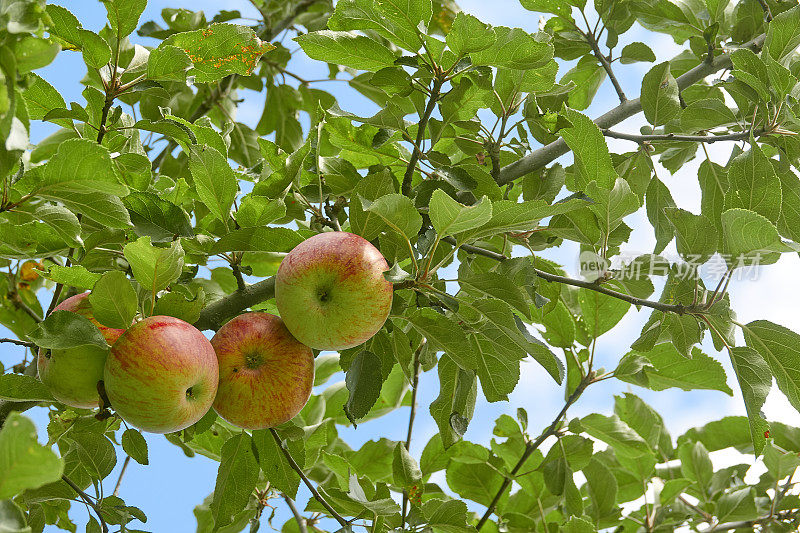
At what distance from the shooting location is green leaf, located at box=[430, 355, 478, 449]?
4.40 feet

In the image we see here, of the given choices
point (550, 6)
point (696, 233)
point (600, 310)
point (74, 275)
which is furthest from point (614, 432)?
point (74, 275)

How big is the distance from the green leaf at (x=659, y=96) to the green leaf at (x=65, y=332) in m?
1.22

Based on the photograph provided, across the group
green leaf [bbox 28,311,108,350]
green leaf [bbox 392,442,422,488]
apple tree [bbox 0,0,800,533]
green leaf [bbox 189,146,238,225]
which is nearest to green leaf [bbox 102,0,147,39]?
apple tree [bbox 0,0,800,533]

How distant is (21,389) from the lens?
107 centimetres

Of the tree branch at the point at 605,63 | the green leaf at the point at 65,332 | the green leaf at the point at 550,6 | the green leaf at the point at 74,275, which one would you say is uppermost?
the green leaf at the point at 550,6

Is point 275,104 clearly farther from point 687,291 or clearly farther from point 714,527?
point 714,527

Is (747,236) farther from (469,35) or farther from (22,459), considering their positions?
(22,459)

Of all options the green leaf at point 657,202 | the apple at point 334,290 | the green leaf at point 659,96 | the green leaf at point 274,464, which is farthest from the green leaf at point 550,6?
the green leaf at point 274,464

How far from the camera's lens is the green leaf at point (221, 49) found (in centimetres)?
129

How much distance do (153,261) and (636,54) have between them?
4.51 feet

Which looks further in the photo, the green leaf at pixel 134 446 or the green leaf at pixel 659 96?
the green leaf at pixel 659 96

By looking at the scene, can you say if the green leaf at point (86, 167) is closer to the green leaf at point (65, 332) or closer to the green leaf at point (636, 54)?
the green leaf at point (65, 332)

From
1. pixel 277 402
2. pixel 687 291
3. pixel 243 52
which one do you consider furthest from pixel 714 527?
pixel 243 52

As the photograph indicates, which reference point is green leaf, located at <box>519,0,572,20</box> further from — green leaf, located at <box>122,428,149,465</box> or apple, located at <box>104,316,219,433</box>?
green leaf, located at <box>122,428,149,465</box>
